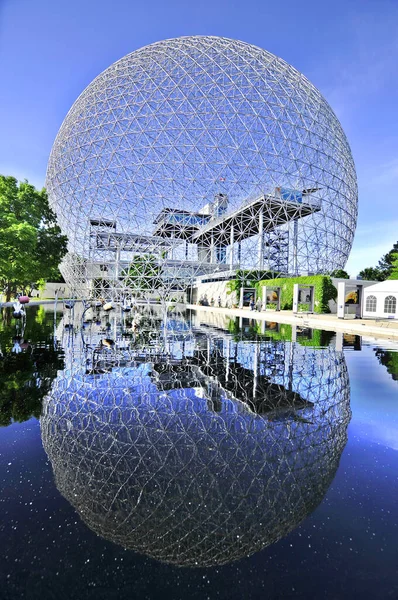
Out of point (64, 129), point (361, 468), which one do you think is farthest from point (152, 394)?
point (64, 129)

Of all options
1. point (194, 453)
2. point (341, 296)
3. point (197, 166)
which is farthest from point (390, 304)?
point (194, 453)

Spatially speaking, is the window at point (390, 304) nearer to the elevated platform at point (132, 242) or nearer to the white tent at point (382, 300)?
the white tent at point (382, 300)

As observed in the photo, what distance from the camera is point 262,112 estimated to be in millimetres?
34812

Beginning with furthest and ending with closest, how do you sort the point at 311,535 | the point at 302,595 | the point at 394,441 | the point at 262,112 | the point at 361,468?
the point at 262,112
the point at 394,441
the point at 361,468
the point at 311,535
the point at 302,595

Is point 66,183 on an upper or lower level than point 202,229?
upper

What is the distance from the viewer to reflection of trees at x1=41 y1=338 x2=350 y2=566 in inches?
108

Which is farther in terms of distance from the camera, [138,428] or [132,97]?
[132,97]

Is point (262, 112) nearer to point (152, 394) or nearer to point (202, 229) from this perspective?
point (202, 229)

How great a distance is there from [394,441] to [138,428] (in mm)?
3415

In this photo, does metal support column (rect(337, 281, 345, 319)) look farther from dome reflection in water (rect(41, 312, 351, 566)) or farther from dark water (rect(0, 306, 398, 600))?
dark water (rect(0, 306, 398, 600))

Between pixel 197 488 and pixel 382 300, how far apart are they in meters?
24.6

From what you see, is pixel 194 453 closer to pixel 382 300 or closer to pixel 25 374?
pixel 25 374

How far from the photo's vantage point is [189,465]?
373cm

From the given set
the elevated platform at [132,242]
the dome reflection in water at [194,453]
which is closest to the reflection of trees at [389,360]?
the dome reflection in water at [194,453]
